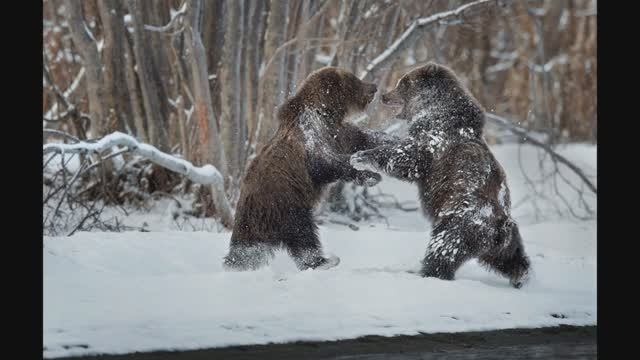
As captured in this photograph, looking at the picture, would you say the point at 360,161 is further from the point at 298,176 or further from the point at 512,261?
the point at 512,261

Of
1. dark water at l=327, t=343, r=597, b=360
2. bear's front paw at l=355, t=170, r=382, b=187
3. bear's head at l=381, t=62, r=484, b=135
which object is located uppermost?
bear's head at l=381, t=62, r=484, b=135

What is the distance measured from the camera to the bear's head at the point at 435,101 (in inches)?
192

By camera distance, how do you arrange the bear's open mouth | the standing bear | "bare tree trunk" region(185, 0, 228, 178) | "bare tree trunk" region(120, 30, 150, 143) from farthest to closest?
"bare tree trunk" region(120, 30, 150, 143), "bare tree trunk" region(185, 0, 228, 178), the bear's open mouth, the standing bear

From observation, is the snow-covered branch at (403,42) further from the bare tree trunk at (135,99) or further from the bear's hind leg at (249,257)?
the bear's hind leg at (249,257)

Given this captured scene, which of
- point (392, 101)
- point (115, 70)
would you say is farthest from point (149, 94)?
point (392, 101)

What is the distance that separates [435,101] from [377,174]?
599 mm

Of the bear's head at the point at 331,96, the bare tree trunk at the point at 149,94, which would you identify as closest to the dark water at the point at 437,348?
the bear's head at the point at 331,96

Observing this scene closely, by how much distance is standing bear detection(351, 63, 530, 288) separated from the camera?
4.62 m

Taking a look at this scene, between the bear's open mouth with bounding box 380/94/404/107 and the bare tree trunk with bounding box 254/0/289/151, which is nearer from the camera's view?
the bear's open mouth with bounding box 380/94/404/107

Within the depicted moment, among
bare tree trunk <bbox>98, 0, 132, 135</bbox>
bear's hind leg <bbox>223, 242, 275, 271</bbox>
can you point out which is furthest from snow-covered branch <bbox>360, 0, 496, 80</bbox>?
bear's hind leg <bbox>223, 242, 275, 271</bbox>

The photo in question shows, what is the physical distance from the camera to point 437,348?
12.8ft

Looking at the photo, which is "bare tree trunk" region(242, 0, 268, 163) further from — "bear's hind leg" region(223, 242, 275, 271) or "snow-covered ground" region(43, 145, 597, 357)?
"bear's hind leg" region(223, 242, 275, 271)

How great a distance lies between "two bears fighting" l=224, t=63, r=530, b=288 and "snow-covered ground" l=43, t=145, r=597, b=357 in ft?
0.52
